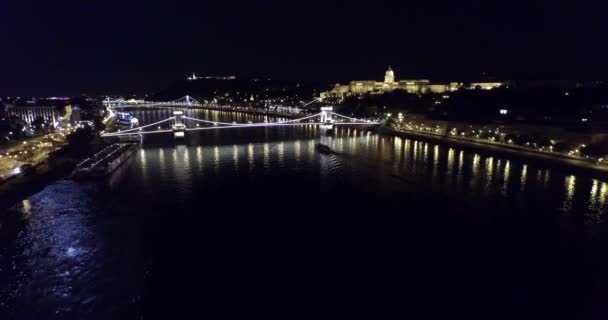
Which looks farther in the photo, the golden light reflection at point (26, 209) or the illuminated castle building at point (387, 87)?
the illuminated castle building at point (387, 87)

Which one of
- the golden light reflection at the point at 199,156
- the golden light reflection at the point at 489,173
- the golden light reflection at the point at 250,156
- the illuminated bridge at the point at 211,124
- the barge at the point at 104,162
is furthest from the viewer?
the illuminated bridge at the point at 211,124

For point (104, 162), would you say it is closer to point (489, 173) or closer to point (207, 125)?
point (489, 173)

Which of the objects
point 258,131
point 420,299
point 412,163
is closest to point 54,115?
point 258,131

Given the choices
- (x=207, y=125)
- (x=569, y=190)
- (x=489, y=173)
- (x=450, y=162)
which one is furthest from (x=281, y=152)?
(x=207, y=125)

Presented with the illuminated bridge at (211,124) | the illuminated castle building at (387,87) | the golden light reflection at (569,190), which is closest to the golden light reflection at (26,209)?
the illuminated bridge at (211,124)

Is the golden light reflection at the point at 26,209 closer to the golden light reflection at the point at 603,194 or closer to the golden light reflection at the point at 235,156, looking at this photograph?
the golden light reflection at the point at 235,156
